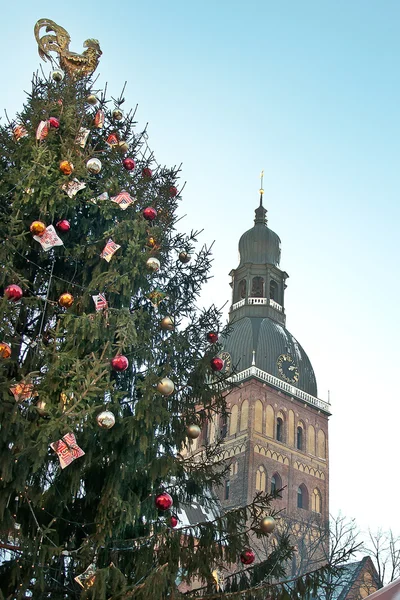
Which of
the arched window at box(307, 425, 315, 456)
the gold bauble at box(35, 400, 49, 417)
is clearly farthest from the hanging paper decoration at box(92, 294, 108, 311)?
the arched window at box(307, 425, 315, 456)

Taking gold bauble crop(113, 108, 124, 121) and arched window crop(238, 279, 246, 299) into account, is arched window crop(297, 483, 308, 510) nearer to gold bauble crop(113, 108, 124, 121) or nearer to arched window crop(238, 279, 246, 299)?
arched window crop(238, 279, 246, 299)

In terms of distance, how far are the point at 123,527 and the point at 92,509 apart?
400mm

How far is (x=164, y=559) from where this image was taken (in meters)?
5.71

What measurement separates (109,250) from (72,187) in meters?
0.73

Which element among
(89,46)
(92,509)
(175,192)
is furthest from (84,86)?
(92,509)

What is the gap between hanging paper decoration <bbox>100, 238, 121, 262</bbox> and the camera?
6.29 metres

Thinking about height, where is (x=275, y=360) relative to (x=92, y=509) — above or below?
above

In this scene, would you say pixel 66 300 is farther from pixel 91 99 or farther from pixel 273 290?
pixel 273 290

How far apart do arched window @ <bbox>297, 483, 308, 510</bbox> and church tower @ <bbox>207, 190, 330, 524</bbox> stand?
55mm

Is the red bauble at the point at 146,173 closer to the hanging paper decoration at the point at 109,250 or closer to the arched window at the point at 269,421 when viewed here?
the hanging paper decoration at the point at 109,250

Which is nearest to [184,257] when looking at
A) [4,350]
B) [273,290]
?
[4,350]

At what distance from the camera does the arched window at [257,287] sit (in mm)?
41062

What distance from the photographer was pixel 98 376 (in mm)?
5039

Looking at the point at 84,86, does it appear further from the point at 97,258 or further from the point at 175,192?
the point at 97,258
